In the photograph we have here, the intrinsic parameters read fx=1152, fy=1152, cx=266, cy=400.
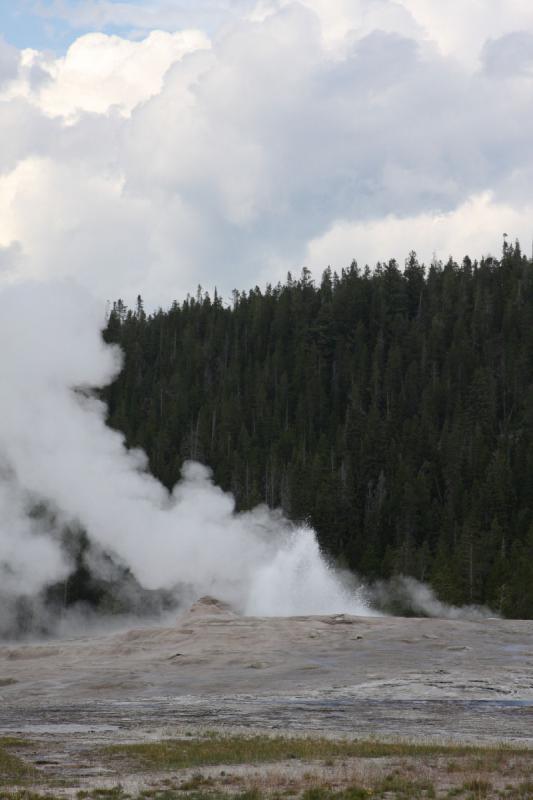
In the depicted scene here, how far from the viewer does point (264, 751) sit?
29625 millimetres

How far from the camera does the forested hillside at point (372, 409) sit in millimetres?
113312

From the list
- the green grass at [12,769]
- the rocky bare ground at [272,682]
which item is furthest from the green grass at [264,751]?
the green grass at [12,769]

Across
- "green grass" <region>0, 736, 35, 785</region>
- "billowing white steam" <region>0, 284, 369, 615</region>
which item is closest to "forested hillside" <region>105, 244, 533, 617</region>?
"billowing white steam" <region>0, 284, 369, 615</region>

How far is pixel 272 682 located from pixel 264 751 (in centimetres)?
1762

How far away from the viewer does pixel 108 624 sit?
315 ft

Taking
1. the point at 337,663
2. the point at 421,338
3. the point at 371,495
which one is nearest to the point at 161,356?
the point at 421,338

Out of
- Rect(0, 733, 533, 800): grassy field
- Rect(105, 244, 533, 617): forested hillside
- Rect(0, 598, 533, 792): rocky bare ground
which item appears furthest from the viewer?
Rect(105, 244, 533, 617): forested hillside

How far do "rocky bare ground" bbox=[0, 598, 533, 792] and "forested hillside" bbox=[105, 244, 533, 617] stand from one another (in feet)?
122

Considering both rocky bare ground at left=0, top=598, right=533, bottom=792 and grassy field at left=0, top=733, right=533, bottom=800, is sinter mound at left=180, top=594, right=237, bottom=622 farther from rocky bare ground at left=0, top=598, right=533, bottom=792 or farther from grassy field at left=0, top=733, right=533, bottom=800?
grassy field at left=0, top=733, right=533, bottom=800

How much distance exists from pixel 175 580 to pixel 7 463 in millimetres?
17057

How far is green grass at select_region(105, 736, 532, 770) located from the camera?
2855 cm

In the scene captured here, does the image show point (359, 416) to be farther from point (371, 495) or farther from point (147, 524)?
point (147, 524)

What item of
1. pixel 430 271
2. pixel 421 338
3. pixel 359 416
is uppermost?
pixel 430 271

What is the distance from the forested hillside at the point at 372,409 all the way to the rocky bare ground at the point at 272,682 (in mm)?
37089
